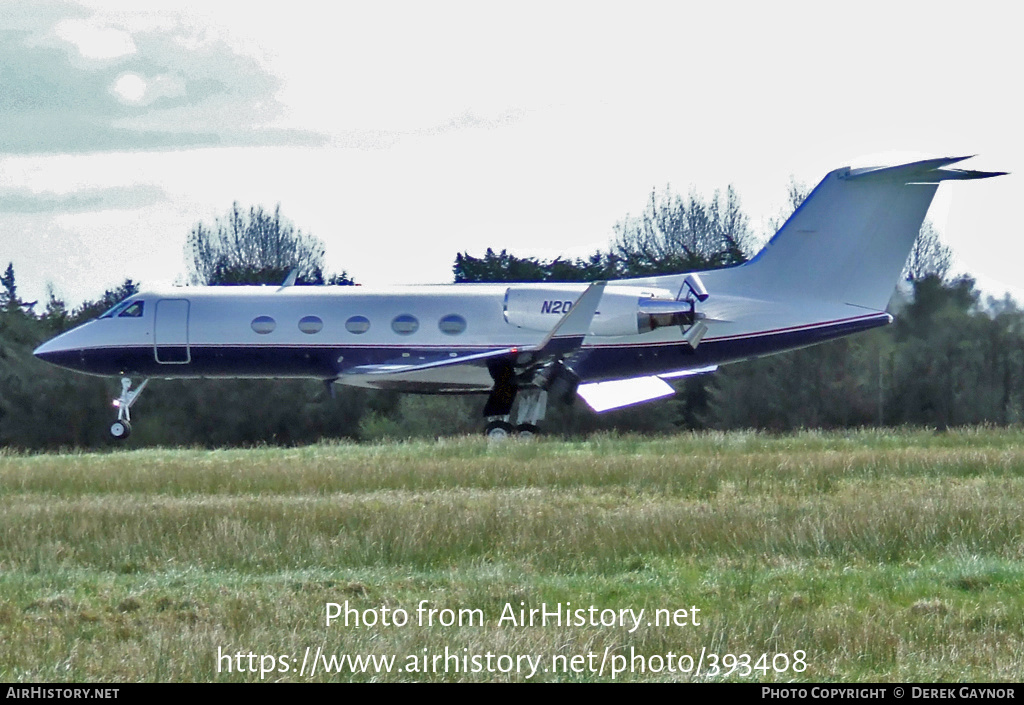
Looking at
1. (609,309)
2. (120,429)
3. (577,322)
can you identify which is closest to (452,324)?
(609,309)

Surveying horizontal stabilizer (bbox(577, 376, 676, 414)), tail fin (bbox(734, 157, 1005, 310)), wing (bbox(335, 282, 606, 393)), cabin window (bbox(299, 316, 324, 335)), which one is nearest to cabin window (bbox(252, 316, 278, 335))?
cabin window (bbox(299, 316, 324, 335))

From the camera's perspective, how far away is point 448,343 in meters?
26.1

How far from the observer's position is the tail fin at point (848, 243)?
2581 centimetres

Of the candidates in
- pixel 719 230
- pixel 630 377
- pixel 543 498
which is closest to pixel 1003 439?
pixel 630 377

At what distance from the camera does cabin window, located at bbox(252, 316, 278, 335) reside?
2633cm

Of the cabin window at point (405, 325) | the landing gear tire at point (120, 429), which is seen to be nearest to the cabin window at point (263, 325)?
the cabin window at point (405, 325)

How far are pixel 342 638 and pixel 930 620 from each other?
11.1 feet

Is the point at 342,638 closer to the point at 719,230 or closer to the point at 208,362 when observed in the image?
the point at 208,362

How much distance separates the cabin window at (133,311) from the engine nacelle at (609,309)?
297 inches

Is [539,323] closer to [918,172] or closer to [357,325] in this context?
[357,325]

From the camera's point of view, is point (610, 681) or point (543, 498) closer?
point (610, 681)

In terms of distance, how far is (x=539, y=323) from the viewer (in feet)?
84.2

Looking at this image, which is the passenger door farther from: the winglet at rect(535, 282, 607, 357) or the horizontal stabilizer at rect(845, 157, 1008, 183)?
the horizontal stabilizer at rect(845, 157, 1008, 183)

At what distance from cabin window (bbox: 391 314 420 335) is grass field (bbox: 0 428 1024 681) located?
867 cm
